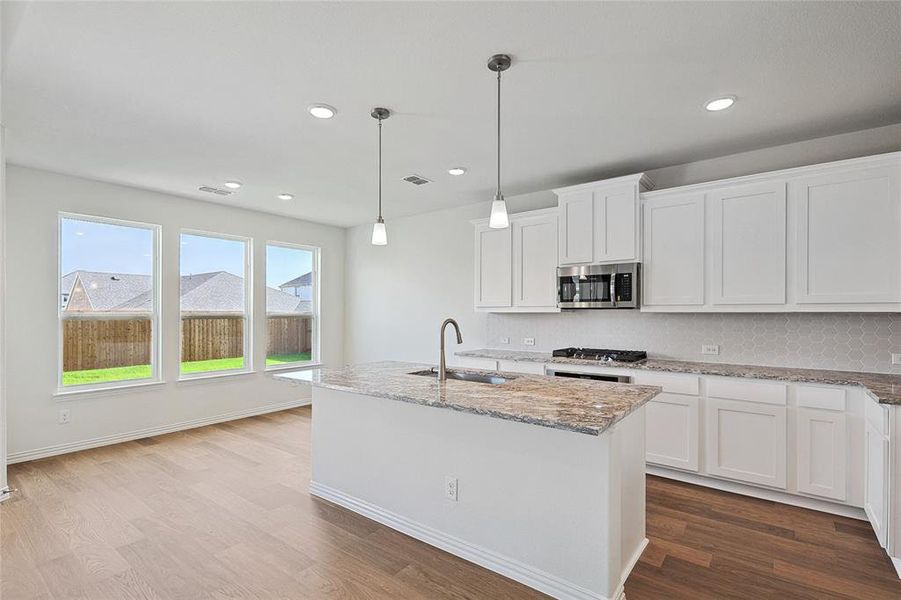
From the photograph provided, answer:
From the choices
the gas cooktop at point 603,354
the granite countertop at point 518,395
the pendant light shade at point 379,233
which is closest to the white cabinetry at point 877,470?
the granite countertop at point 518,395

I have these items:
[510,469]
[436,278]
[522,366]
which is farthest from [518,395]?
[436,278]

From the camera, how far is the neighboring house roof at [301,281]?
6286 mm

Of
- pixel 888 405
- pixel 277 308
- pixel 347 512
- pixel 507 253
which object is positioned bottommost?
pixel 347 512

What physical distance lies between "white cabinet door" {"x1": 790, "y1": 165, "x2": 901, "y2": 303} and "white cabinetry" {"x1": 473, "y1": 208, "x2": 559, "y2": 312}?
1.89m

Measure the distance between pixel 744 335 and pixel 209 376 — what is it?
553cm

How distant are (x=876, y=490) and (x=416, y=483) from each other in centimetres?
261

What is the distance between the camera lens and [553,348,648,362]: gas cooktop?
3842 millimetres

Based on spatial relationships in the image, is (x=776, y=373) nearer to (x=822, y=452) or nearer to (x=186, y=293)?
(x=822, y=452)

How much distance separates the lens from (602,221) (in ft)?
12.8

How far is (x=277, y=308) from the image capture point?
613 cm

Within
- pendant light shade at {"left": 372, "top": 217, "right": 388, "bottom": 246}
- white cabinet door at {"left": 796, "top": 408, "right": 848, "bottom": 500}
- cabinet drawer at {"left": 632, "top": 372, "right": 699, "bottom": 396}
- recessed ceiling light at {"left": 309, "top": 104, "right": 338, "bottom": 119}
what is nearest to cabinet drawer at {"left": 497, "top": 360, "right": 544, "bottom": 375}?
cabinet drawer at {"left": 632, "top": 372, "right": 699, "bottom": 396}

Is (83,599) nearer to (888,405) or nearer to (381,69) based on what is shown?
(381,69)

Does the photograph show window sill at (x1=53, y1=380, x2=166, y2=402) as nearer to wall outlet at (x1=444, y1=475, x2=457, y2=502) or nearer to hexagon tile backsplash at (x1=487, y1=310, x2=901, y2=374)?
wall outlet at (x1=444, y1=475, x2=457, y2=502)

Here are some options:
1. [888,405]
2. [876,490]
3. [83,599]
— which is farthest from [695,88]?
[83,599]
